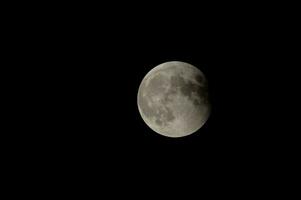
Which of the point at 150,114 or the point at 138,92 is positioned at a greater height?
the point at 138,92

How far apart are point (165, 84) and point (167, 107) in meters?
0.42

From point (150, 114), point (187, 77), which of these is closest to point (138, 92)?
point (150, 114)

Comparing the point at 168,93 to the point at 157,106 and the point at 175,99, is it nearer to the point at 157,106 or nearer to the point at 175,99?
the point at 175,99

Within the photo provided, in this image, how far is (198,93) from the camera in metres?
6.56

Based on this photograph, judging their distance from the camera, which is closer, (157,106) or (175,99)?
(175,99)

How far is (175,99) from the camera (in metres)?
6.38

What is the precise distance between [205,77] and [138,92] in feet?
4.40

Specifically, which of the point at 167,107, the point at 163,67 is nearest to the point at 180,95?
A: the point at 167,107

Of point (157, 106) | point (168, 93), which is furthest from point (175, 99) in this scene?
point (157, 106)

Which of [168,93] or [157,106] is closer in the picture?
[168,93]

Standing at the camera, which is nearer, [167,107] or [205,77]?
[167,107]

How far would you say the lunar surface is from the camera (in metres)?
6.42

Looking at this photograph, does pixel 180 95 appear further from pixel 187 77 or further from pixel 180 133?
pixel 180 133

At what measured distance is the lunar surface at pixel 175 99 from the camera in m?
6.42
